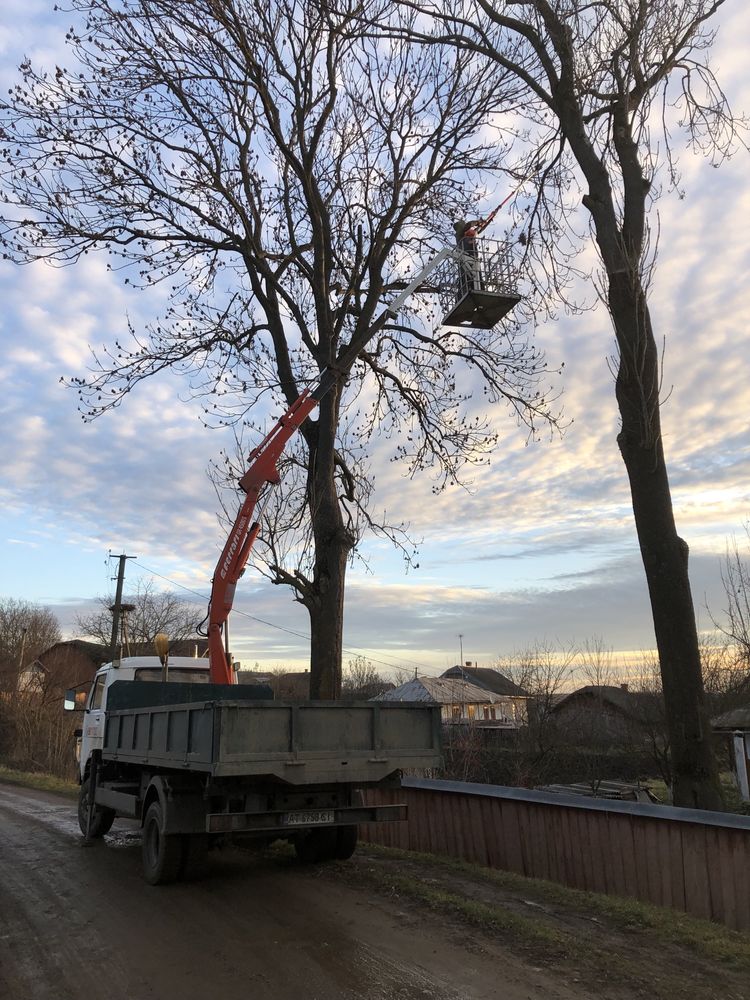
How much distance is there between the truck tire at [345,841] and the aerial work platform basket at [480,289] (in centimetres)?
644

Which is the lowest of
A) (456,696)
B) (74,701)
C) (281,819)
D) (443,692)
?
(281,819)

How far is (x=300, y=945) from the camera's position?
17.9 feet

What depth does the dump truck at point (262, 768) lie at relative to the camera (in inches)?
253

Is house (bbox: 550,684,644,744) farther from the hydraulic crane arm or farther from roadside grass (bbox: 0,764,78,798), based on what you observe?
the hydraulic crane arm

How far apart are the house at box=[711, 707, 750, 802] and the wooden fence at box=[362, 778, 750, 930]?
53.1ft

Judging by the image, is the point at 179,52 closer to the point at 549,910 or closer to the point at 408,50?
the point at 408,50

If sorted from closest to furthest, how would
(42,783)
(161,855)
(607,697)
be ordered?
(161,855)
(42,783)
(607,697)

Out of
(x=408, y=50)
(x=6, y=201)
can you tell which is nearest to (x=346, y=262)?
(x=408, y=50)

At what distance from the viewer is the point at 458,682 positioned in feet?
240

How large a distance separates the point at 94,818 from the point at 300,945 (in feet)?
20.0

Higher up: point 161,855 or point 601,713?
point 601,713

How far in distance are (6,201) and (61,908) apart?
1013cm

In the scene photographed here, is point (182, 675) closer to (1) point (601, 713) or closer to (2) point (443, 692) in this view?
(1) point (601, 713)

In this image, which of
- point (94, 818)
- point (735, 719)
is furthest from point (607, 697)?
point (94, 818)
